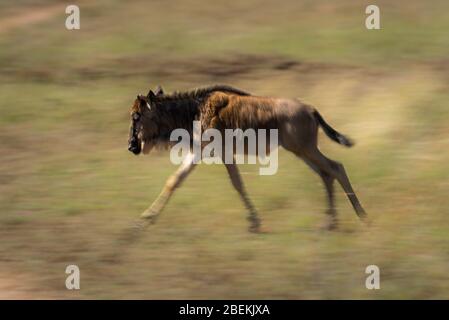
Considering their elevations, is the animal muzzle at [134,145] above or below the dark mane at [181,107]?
below

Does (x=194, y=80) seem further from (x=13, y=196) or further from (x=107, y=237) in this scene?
(x=107, y=237)

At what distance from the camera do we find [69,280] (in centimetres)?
845

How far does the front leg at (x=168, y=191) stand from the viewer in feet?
33.0

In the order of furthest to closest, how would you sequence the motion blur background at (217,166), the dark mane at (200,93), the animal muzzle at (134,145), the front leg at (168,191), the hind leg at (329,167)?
the animal muzzle at (134,145) < the dark mane at (200,93) < the hind leg at (329,167) < the front leg at (168,191) < the motion blur background at (217,166)

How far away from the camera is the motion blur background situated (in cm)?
859

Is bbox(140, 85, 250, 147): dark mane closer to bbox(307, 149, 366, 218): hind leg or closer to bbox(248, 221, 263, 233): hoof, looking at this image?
bbox(307, 149, 366, 218): hind leg

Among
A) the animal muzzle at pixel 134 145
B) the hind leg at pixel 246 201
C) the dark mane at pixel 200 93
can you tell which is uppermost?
the dark mane at pixel 200 93

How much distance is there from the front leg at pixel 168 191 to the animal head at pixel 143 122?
0.60m

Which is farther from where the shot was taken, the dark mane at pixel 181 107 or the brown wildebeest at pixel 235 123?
the dark mane at pixel 181 107

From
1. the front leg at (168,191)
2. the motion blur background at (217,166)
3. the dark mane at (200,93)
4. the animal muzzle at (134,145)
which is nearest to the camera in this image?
the motion blur background at (217,166)

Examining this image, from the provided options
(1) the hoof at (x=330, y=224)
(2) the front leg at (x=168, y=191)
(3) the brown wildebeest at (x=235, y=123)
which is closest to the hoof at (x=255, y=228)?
(3) the brown wildebeest at (x=235, y=123)

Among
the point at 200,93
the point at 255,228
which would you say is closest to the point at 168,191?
the point at 255,228

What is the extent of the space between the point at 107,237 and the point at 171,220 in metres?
0.91

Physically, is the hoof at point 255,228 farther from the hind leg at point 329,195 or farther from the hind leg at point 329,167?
the hind leg at point 329,167
